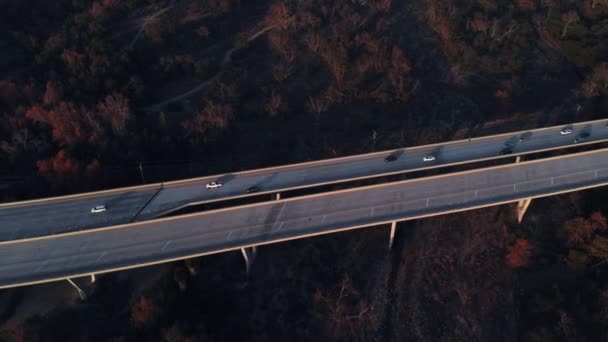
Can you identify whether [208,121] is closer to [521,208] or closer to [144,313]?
[144,313]

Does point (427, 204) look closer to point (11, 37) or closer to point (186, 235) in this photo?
point (186, 235)

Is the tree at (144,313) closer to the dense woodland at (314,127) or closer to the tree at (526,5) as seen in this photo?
the dense woodland at (314,127)

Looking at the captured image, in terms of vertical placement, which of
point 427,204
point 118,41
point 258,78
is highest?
point 118,41

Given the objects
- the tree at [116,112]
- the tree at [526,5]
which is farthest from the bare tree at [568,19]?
the tree at [116,112]

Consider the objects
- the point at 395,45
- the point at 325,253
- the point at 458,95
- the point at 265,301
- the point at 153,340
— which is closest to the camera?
the point at 153,340

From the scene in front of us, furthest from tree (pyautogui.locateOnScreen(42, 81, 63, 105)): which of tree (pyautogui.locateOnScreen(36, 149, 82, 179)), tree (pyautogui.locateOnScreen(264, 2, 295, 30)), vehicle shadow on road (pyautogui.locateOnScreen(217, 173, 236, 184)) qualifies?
tree (pyautogui.locateOnScreen(264, 2, 295, 30))

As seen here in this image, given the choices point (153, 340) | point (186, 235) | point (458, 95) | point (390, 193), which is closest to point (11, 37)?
point (186, 235)

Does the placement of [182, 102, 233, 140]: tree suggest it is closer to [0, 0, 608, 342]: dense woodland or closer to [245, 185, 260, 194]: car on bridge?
[0, 0, 608, 342]: dense woodland
